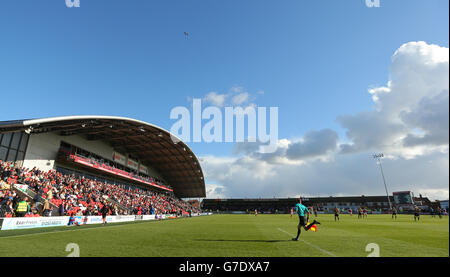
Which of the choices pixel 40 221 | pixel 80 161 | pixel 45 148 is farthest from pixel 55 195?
pixel 80 161

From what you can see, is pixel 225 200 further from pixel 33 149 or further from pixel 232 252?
pixel 232 252

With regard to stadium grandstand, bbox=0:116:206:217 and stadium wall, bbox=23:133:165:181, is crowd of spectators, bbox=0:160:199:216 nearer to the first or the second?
stadium grandstand, bbox=0:116:206:217

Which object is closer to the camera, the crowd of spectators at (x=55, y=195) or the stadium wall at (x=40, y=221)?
the stadium wall at (x=40, y=221)

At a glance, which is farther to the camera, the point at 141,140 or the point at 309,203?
the point at 309,203

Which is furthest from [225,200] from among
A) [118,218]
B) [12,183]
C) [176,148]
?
[12,183]

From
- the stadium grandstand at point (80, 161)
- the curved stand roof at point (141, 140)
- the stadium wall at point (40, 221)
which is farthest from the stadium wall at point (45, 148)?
the stadium wall at point (40, 221)

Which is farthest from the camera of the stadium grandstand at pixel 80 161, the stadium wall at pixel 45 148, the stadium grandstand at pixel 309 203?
the stadium grandstand at pixel 309 203

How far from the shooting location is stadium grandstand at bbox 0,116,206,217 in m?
21.4

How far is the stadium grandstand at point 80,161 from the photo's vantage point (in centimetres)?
2144

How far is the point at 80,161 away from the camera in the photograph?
113 ft

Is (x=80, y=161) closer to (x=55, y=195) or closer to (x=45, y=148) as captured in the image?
(x=45, y=148)

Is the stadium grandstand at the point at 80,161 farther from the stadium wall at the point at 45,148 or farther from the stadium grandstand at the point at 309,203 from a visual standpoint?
the stadium grandstand at the point at 309,203
